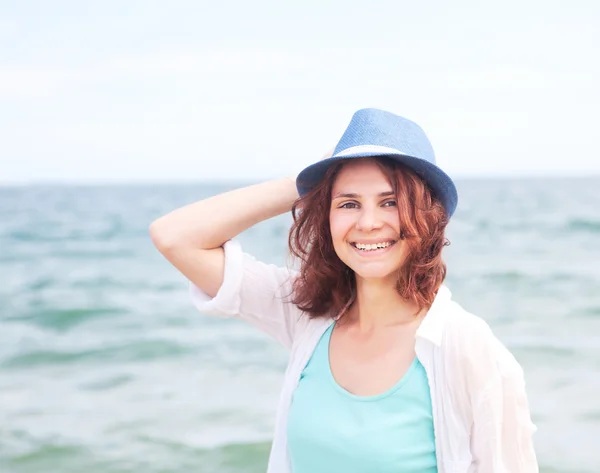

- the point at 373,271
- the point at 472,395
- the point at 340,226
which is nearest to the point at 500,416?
the point at 472,395

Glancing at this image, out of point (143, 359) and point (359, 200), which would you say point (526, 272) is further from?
point (359, 200)

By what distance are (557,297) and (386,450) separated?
11.2 metres

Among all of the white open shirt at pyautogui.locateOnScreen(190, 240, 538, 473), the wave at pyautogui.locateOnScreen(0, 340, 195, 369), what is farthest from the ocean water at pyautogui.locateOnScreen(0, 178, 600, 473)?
the white open shirt at pyautogui.locateOnScreen(190, 240, 538, 473)

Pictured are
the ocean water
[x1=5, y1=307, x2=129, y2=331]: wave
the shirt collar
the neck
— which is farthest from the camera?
[x1=5, y1=307, x2=129, y2=331]: wave

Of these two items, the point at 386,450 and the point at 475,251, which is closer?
the point at 386,450

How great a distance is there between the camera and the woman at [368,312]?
2383 millimetres

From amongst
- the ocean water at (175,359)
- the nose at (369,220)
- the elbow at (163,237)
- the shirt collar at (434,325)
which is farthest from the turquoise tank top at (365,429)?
the ocean water at (175,359)

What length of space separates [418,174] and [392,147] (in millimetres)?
123

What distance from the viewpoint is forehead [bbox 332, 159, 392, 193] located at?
8.34 ft

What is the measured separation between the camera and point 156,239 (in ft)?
9.53

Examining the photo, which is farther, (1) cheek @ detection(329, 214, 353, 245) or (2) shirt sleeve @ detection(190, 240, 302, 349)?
(2) shirt sleeve @ detection(190, 240, 302, 349)

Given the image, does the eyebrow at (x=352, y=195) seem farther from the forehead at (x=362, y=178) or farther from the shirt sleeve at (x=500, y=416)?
the shirt sleeve at (x=500, y=416)

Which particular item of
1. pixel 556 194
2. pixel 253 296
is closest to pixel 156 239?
pixel 253 296

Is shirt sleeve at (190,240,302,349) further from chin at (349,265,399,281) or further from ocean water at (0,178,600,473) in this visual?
ocean water at (0,178,600,473)
